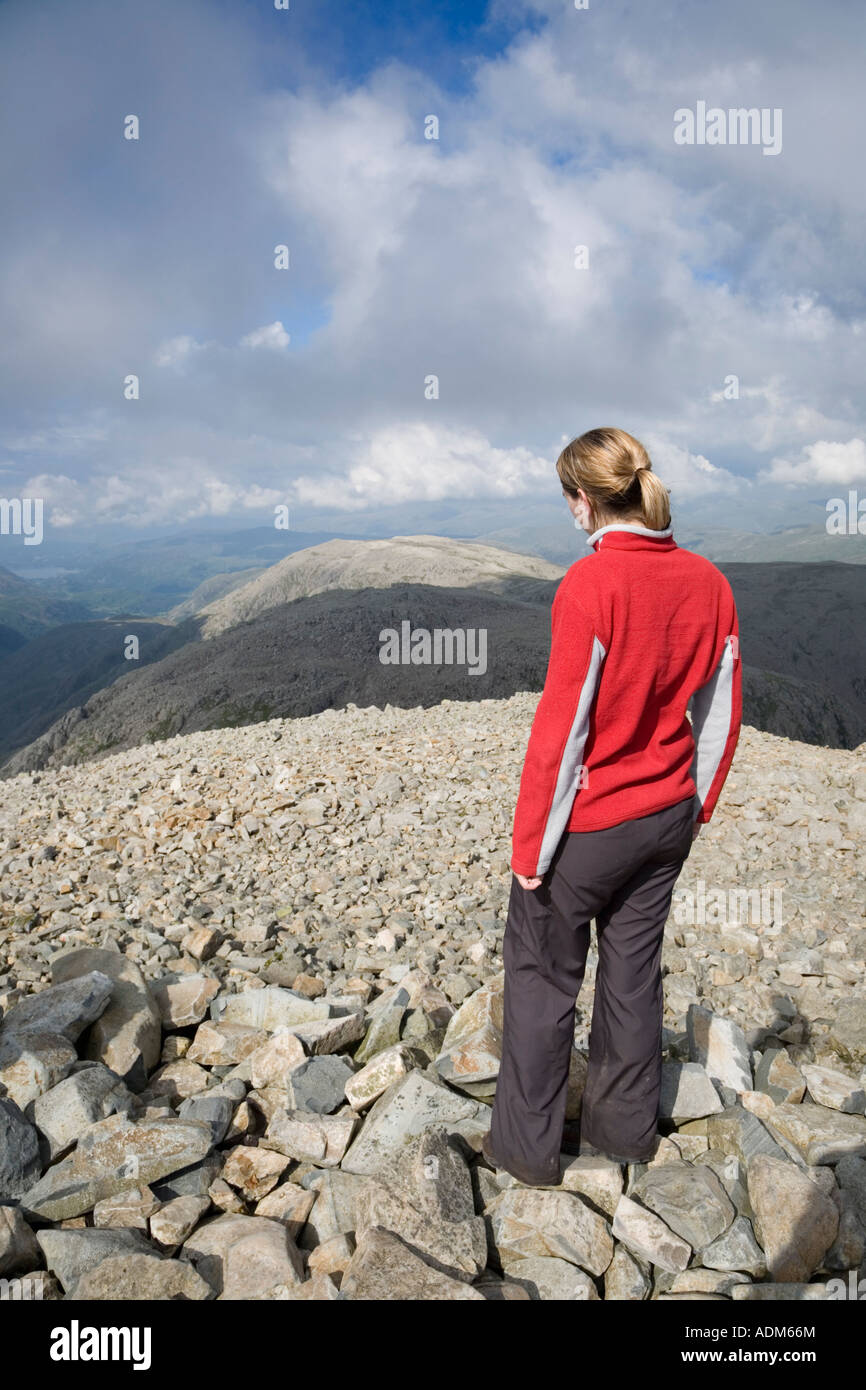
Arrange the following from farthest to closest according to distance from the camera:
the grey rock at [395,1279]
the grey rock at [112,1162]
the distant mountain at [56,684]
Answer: the distant mountain at [56,684] → the grey rock at [112,1162] → the grey rock at [395,1279]

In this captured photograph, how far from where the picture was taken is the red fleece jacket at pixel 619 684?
2.92 meters

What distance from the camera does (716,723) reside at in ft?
11.3

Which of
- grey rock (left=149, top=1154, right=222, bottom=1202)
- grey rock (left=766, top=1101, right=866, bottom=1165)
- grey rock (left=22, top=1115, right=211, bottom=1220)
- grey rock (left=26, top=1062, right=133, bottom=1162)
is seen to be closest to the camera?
grey rock (left=22, top=1115, right=211, bottom=1220)

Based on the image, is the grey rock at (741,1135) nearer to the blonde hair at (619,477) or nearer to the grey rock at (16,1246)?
the blonde hair at (619,477)

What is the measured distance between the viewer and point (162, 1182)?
3.68 metres

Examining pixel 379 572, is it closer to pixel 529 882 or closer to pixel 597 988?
pixel 597 988

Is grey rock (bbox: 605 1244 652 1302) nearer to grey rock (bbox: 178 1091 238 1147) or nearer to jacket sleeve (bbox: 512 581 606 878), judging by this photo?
jacket sleeve (bbox: 512 581 606 878)

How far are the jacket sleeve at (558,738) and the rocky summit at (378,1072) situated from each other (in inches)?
63.9

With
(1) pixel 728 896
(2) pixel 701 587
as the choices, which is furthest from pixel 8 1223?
(1) pixel 728 896

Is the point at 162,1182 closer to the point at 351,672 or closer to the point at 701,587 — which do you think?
the point at 701,587

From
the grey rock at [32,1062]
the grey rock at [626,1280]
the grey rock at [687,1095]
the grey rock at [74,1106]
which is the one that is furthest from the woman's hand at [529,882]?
the grey rock at [32,1062]

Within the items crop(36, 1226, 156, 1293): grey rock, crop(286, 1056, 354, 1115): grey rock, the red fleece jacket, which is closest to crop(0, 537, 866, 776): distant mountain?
crop(286, 1056, 354, 1115): grey rock

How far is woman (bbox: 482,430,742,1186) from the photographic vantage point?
297 centimetres

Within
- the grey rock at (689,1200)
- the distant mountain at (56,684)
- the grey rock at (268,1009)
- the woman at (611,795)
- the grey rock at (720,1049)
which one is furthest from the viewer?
the distant mountain at (56,684)
